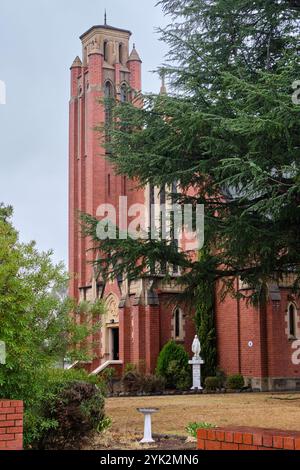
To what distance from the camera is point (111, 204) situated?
42562 millimetres

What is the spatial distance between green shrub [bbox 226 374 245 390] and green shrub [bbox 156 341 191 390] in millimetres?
1644

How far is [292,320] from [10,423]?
22.3m

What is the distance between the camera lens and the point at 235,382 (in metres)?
26.5

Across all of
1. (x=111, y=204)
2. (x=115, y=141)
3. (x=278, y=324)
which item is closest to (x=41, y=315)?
(x=115, y=141)

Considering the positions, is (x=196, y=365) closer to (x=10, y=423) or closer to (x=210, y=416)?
(x=210, y=416)

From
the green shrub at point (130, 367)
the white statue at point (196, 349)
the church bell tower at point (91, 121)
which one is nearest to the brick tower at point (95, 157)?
the church bell tower at point (91, 121)

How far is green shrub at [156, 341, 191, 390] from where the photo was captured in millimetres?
27328

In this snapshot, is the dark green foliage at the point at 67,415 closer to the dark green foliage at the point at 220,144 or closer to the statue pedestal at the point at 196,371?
the dark green foliage at the point at 220,144

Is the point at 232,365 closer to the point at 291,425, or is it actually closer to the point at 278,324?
the point at 278,324

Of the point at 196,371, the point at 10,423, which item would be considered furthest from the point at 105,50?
the point at 10,423

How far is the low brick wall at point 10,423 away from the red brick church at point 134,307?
11298mm

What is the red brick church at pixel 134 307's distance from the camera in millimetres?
27094

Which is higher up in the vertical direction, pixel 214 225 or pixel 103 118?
pixel 103 118

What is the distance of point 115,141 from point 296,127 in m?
5.16
